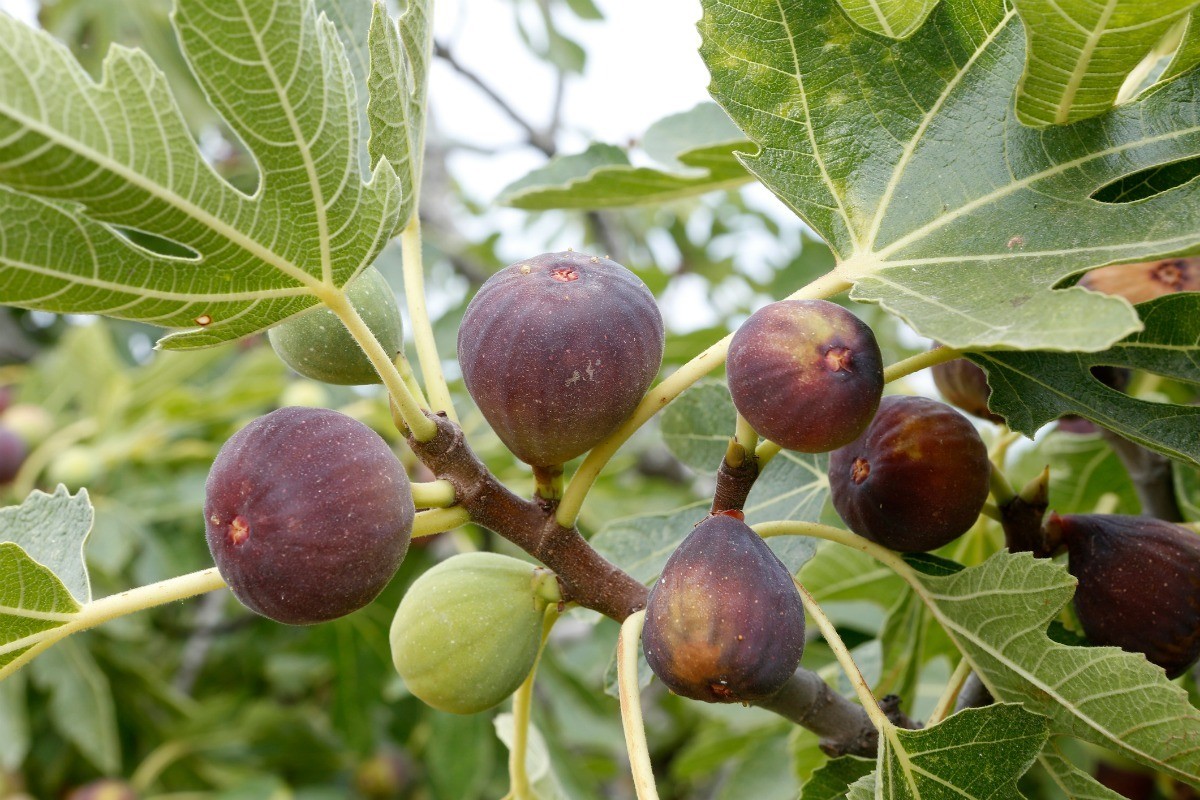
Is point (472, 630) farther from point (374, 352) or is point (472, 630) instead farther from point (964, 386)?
point (964, 386)

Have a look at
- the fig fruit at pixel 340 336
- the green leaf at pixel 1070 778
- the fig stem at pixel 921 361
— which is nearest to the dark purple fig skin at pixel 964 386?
the fig stem at pixel 921 361

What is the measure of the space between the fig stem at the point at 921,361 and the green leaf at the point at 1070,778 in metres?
0.47

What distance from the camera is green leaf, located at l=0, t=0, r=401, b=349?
34.8 inches

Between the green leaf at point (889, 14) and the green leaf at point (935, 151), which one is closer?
the green leaf at point (935, 151)

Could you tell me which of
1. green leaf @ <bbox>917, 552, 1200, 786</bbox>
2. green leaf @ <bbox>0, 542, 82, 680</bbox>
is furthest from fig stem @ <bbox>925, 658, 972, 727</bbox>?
green leaf @ <bbox>0, 542, 82, 680</bbox>

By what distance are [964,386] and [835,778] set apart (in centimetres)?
58

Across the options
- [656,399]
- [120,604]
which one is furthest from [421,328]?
[120,604]

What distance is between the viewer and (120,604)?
1194mm

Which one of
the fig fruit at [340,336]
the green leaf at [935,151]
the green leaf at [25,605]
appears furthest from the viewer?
the fig fruit at [340,336]

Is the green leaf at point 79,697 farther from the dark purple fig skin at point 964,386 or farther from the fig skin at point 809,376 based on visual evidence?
the fig skin at point 809,376

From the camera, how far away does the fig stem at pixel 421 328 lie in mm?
1293

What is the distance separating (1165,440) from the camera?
1.13 m

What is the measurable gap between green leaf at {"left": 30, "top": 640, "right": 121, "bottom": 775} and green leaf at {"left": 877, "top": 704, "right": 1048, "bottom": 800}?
9.26 ft

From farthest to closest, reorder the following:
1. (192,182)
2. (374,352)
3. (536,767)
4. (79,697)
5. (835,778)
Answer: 1. (79,697)
2. (536,767)
3. (835,778)
4. (374,352)
5. (192,182)
